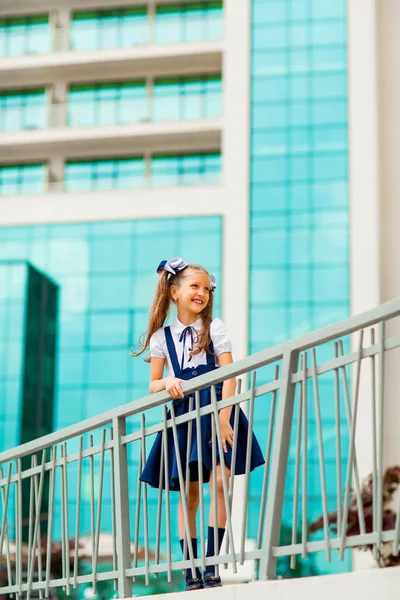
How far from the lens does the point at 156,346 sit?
6070 millimetres

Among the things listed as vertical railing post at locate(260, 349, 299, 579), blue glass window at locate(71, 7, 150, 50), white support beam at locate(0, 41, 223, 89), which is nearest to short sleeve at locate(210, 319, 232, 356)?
vertical railing post at locate(260, 349, 299, 579)

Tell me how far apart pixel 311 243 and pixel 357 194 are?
2.83 meters

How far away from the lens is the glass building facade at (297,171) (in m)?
43.2

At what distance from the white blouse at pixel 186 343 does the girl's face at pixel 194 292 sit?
8 cm

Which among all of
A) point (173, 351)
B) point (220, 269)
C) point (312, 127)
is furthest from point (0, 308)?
point (173, 351)

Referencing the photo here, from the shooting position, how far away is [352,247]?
43688mm

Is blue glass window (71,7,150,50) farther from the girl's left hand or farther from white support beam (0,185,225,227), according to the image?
the girl's left hand

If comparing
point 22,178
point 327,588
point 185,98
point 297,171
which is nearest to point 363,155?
point 297,171

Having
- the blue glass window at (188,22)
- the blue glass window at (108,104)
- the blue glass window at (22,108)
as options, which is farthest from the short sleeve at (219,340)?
the blue glass window at (22,108)

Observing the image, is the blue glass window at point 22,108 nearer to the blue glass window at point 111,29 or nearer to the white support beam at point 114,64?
the white support beam at point 114,64

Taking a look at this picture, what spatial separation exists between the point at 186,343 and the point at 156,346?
17cm

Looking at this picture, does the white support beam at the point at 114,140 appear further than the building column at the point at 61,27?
No

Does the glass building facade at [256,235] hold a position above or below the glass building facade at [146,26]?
below

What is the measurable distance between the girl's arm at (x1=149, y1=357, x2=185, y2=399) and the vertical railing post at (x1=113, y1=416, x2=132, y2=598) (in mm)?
270
